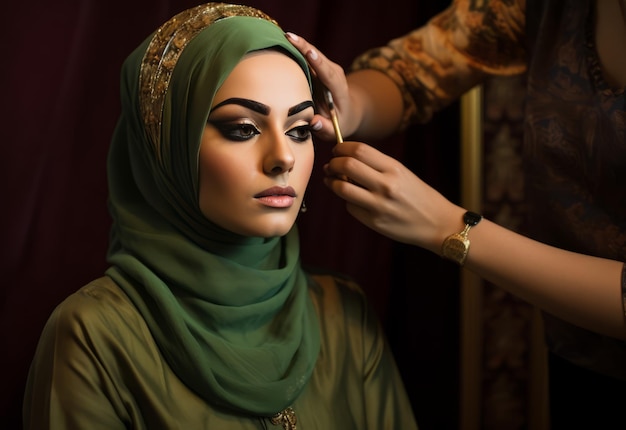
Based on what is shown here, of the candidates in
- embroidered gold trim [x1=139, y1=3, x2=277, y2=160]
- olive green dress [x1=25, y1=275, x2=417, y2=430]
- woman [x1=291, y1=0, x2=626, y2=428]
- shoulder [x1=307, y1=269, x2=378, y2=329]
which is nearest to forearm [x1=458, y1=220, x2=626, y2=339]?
woman [x1=291, y1=0, x2=626, y2=428]

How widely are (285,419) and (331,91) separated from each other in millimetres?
546

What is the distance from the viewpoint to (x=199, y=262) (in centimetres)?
108

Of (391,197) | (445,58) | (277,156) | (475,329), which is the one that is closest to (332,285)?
(391,197)

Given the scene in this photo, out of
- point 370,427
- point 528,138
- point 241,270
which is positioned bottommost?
point 370,427

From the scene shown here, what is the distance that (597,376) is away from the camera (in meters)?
1.32

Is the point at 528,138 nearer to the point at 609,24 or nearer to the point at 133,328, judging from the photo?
the point at 609,24

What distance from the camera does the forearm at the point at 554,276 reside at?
→ 106cm

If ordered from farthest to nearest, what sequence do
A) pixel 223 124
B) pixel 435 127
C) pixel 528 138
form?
pixel 435 127 < pixel 528 138 < pixel 223 124

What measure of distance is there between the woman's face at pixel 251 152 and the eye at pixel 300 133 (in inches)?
1.0

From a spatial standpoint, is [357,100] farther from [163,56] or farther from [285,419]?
[285,419]

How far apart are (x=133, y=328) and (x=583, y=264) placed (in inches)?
26.3

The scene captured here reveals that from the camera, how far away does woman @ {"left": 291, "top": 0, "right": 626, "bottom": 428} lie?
111cm

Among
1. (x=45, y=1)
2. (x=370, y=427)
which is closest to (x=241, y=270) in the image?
(x=370, y=427)

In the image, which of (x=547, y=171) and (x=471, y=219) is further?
(x=547, y=171)
